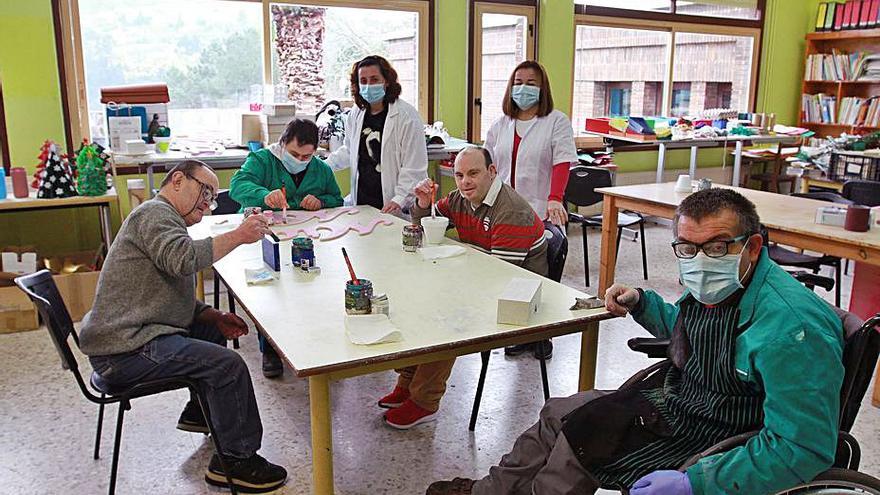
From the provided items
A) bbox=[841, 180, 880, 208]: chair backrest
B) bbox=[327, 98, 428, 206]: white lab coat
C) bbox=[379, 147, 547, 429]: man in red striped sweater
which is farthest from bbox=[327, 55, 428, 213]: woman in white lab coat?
bbox=[841, 180, 880, 208]: chair backrest

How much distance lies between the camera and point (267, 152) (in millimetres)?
3340

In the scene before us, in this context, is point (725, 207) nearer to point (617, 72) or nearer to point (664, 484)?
point (664, 484)

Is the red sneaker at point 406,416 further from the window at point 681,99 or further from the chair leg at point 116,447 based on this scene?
the window at point 681,99

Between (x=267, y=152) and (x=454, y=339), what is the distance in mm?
1865

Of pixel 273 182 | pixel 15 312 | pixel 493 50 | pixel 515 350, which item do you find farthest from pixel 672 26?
pixel 15 312

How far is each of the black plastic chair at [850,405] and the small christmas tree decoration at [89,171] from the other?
3.56m

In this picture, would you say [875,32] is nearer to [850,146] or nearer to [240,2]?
[850,146]

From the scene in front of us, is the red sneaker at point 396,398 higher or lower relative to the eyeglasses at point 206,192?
lower

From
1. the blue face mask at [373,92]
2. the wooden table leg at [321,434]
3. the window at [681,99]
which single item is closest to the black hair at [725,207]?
the wooden table leg at [321,434]

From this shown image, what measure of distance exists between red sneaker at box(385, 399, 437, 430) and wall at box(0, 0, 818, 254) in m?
2.70

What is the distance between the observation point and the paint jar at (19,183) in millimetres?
3855

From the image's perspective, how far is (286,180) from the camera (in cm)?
343

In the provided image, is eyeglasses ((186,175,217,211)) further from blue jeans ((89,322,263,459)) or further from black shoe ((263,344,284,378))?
black shoe ((263,344,284,378))

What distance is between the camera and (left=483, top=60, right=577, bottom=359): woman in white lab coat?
3.46 metres
